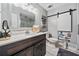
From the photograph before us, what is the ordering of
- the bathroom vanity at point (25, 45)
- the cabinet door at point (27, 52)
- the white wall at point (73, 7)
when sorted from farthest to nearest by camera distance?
the white wall at point (73, 7) → the cabinet door at point (27, 52) → the bathroom vanity at point (25, 45)

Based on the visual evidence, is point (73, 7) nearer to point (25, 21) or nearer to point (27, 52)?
point (25, 21)

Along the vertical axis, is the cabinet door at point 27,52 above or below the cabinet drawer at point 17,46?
below

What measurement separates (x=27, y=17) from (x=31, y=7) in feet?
0.62

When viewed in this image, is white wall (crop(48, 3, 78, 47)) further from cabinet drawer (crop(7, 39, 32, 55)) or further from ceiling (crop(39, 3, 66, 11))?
cabinet drawer (crop(7, 39, 32, 55))

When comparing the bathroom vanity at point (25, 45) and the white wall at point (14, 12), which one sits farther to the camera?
the white wall at point (14, 12)

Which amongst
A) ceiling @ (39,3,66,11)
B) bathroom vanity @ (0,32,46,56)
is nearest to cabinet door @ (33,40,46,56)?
bathroom vanity @ (0,32,46,56)

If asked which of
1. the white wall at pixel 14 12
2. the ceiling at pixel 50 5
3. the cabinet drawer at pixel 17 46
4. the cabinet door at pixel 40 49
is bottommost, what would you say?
the cabinet door at pixel 40 49

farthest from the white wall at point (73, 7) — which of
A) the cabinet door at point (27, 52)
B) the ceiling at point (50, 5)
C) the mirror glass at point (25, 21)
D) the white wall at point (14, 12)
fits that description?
the cabinet door at point (27, 52)

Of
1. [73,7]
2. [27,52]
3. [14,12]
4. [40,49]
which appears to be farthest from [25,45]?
[73,7]

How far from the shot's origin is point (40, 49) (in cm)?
161

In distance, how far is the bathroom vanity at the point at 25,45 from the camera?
1.06 meters

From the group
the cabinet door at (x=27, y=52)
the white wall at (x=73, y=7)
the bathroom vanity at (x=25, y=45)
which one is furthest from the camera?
the white wall at (x=73, y=7)

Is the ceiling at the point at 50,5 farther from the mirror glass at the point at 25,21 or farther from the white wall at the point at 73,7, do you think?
the mirror glass at the point at 25,21

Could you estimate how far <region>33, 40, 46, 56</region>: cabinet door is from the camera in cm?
150
